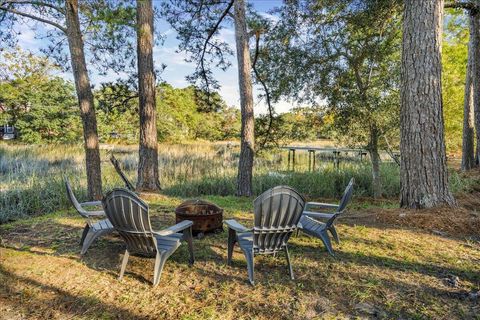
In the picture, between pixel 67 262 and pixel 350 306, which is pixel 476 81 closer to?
pixel 350 306

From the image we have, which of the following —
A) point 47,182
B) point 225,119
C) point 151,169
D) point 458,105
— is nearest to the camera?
point 47,182

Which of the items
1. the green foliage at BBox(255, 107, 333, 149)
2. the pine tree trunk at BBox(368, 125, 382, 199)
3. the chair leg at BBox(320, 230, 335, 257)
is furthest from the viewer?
the green foliage at BBox(255, 107, 333, 149)

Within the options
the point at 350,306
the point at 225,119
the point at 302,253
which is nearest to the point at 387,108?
the point at 302,253

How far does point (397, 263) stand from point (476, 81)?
256 inches

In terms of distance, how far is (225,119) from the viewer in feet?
97.0

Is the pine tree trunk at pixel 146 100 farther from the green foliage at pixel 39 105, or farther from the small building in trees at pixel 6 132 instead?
the small building in trees at pixel 6 132

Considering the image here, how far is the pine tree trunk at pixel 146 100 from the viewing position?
6.82m

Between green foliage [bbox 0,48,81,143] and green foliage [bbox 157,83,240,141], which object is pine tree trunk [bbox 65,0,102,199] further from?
green foliage [bbox 157,83,240,141]

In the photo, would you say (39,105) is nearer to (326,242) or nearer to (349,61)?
(349,61)

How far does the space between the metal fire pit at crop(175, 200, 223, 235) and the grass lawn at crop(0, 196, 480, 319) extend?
15cm

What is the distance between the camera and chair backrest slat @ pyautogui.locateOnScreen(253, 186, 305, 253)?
258 centimetres

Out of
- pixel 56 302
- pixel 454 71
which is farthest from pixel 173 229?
pixel 454 71

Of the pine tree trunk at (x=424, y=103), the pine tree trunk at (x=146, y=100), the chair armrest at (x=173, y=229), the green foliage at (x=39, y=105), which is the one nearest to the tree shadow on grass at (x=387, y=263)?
the chair armrest at (x=173, y=229)

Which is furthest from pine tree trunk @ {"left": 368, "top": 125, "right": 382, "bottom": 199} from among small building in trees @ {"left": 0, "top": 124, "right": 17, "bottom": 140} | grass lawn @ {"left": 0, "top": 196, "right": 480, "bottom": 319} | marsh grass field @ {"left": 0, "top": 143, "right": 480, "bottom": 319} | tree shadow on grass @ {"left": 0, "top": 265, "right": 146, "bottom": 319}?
small building in trees @ {"left": 0, "top": 124, "right": 17, "bottom": 140}
